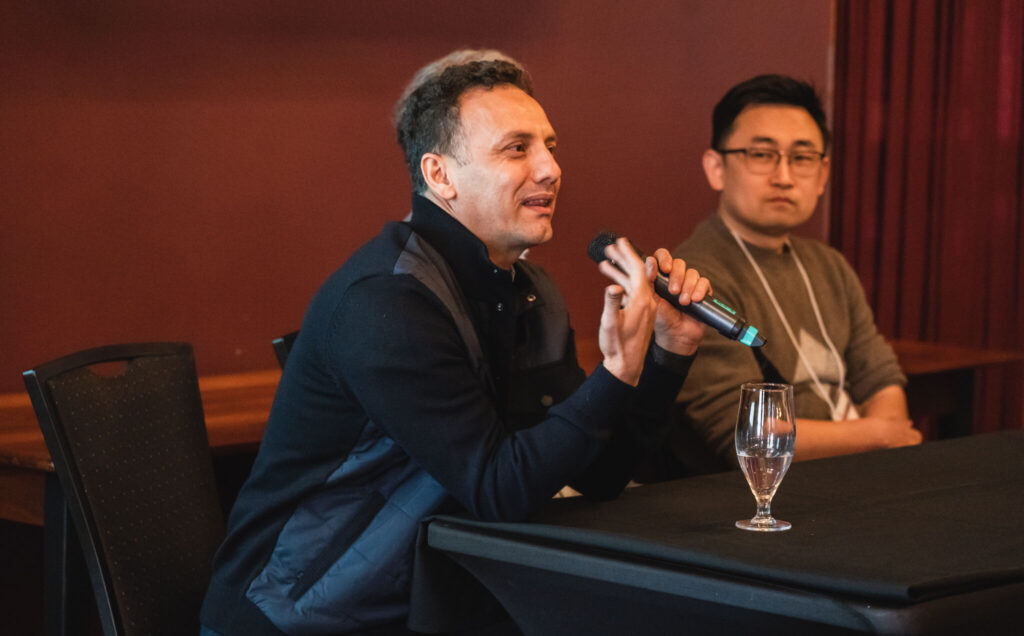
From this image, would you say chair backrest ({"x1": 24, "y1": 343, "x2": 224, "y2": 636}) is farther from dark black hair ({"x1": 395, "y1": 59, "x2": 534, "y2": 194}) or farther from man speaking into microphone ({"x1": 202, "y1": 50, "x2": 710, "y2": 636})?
dark black hair ({"x1": 395, "y1": 59, "x2": 534, "y2": 194})

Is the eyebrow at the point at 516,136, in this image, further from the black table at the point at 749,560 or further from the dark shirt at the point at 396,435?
the black table at the point at 749,560

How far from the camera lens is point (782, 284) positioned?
2803 millimetres

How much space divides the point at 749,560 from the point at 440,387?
0.46 m

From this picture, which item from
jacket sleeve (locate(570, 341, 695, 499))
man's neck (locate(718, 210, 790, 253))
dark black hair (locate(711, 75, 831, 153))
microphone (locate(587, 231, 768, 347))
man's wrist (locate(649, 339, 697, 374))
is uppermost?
dark black hair (locate(711, 75, 831, 153))

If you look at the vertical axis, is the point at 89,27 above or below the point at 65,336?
above

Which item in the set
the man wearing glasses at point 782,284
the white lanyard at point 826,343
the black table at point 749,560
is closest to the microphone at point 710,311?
the black table at point 749,560

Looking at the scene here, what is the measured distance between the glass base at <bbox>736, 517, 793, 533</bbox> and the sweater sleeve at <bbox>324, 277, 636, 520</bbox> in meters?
0.20

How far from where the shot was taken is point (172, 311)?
2791 millimetres

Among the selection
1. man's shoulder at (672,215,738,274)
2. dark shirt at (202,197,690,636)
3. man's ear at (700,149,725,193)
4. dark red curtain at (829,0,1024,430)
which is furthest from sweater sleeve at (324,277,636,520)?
dark red curtain at (829,0,1024,430)

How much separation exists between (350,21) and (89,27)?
646mm

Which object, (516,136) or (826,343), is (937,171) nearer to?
(826,343)

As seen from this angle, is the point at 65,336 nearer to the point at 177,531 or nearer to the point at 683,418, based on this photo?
the point at 177,531

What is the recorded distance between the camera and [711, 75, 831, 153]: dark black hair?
2.82 meters

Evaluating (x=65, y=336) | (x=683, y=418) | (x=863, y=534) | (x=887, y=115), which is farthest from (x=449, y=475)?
(x=887, y=115)
